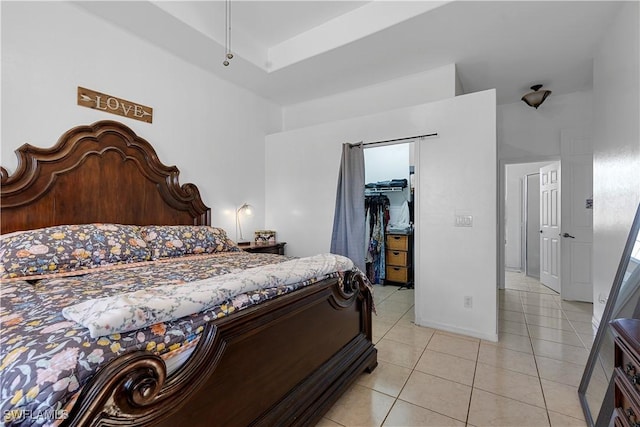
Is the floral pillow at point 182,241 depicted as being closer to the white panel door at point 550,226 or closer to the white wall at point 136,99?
the white wall at point 136,99

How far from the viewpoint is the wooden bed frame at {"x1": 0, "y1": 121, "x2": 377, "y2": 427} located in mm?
832

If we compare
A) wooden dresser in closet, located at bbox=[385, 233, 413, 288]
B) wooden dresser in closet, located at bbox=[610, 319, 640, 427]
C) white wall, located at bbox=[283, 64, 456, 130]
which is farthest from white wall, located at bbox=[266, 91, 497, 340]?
wooden dresser in closet, located at bbox=[610, 319, 640, 427]

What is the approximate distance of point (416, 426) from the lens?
1606 mm

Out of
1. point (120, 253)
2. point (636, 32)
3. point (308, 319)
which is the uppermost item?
point (636, 32)

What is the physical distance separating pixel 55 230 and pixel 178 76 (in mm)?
2013

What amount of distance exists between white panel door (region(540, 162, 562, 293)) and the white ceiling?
1.35m

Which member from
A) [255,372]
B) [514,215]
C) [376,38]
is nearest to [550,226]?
[514,215]

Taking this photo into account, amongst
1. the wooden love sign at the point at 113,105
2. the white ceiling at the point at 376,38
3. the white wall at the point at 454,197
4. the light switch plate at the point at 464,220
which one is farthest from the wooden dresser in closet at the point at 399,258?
the wooden love sign at the point at 113,105

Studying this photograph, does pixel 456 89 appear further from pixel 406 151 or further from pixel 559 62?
pixel 406 151

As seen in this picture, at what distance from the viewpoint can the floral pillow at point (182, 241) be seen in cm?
250

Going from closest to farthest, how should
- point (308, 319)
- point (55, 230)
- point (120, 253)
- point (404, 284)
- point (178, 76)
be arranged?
1. point (308, 319)
2. point (55, 230)
3. point (120, 253)
4. point (178, 76)
5. point (404, 284)

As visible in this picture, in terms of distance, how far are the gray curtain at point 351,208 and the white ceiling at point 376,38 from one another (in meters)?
1.01

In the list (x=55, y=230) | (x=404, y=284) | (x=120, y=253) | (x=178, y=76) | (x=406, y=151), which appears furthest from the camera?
(x=406, y=151)

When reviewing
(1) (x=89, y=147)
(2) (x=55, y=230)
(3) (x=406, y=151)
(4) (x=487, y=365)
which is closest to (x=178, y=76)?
(1) (x=89, y=147)
